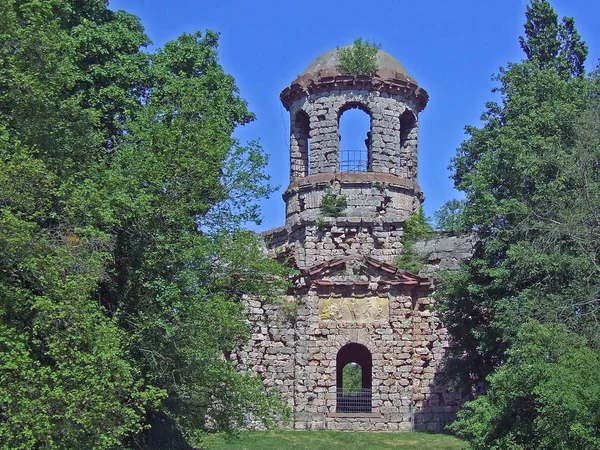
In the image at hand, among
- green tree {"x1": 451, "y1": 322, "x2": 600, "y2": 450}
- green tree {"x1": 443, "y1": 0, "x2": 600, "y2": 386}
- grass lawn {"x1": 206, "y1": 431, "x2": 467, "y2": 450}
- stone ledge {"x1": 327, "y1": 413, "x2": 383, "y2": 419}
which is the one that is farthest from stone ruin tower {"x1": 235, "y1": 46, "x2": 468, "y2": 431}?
green tree {"x1": 451, "y1": 322, "x2": 600, "y2": 450}

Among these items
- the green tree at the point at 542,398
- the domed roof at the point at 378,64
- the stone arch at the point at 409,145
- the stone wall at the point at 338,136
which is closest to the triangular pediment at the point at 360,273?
the stone wall at the point at 338,136

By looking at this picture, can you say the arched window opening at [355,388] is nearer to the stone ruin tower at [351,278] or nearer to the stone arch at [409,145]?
the stone ruin tower at [351,278]

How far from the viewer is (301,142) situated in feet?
111

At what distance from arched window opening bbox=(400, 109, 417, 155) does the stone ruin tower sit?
0.04 meters

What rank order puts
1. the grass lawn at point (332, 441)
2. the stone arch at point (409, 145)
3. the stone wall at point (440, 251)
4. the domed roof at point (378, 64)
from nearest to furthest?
1. the grass lawn at point (332, 441)
2. the stone wall at point (440, 251)
3. the domed roof at point (378, 64)
4. the stone arch at point (409, 145)

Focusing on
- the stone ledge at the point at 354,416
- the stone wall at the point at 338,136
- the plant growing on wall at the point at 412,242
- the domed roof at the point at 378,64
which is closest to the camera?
the stone ledge at the point at 354,416

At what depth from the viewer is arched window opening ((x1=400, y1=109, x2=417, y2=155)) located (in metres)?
33.8

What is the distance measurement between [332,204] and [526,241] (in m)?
9.69

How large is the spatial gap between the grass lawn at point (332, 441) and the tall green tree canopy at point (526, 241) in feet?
6.98

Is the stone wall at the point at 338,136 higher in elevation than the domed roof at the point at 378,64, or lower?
lower

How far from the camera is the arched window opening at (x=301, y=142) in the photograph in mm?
33531

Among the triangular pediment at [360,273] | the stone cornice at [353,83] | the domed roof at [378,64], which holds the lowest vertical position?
the triangular pediment at [360,273]

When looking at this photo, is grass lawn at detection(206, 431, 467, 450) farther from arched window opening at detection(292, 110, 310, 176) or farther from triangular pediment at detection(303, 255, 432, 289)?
arched window opening at detection(292, 110, 310, 176)

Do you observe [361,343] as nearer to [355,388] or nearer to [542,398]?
[355,388]
